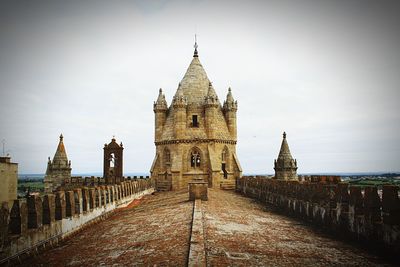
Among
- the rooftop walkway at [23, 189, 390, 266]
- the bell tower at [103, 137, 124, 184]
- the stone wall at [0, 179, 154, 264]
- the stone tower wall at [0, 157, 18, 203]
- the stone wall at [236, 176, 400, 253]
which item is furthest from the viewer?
the bell tower at [103, 137, 124, 184]

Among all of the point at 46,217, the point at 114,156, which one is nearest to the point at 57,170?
the point at 114,156

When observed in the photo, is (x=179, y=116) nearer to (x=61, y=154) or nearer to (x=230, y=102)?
(x=230, y=102)

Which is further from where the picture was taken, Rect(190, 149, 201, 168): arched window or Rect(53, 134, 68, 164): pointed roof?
Rect(53, 134, 68, 164): pointed roof

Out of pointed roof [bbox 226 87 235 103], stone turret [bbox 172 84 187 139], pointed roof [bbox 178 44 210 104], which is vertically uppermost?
pointed roof [bbox 178 44 210 104]

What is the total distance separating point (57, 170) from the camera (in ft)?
135

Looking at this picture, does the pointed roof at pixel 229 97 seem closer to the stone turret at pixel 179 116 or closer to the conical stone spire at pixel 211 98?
the conical stone spire at pixel 211 98

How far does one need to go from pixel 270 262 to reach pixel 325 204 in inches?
256

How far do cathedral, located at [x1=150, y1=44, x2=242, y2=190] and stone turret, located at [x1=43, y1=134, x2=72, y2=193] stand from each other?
14186 mm

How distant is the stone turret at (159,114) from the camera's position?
116ft

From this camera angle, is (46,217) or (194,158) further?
(194,158)

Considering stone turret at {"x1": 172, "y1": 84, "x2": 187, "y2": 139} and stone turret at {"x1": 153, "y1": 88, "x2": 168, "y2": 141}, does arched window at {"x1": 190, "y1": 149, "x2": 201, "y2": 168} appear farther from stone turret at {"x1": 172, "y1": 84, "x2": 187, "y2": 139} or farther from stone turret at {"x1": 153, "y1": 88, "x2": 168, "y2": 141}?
stone turret at {"x1": 153, "y1": 88, "x2": 168, "y2": 141}

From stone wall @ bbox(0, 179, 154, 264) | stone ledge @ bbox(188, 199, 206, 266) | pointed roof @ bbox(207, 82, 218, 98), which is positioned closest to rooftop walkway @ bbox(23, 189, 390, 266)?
stone ledge @ bbox(188, 199, 206, 266)

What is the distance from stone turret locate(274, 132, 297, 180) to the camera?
112 feet

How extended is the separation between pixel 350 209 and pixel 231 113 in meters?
25.1
